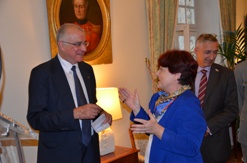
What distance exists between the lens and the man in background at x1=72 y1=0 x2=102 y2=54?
3.31 metres

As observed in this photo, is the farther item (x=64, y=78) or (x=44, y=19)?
(x=44, y=19)

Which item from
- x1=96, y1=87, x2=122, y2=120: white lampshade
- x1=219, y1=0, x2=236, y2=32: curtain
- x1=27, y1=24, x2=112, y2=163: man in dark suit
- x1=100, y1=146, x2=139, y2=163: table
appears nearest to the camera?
x1=27, y1=24, x2=112, y2=163: man in dark suit

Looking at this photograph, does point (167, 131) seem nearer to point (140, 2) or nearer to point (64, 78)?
point (64, 78)

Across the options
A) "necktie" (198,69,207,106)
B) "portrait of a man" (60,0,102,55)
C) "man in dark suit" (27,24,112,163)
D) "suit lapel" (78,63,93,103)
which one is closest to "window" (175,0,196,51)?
"portrait of a man" (60,0,102,55)

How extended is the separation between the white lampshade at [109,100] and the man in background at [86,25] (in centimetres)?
51

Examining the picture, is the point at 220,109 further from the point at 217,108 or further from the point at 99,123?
the point at 99,123

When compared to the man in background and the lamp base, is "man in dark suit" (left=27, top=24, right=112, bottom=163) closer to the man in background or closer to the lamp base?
the lamp base

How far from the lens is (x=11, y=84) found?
2734 millimetres

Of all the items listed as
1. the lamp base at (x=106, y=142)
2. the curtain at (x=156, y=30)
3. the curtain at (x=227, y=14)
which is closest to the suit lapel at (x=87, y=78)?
the lamp base at (x=106, y=142)

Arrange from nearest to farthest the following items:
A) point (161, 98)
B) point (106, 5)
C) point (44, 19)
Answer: point (161, 98)
point (44, 19)
point (106, 5)

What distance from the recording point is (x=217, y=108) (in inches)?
105

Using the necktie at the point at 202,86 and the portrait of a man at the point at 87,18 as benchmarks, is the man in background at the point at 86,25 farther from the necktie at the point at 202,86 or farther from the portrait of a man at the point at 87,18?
the necktie at the point at 202,86

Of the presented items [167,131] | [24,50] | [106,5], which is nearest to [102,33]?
[106,5]

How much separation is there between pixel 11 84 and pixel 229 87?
1.94 metres
